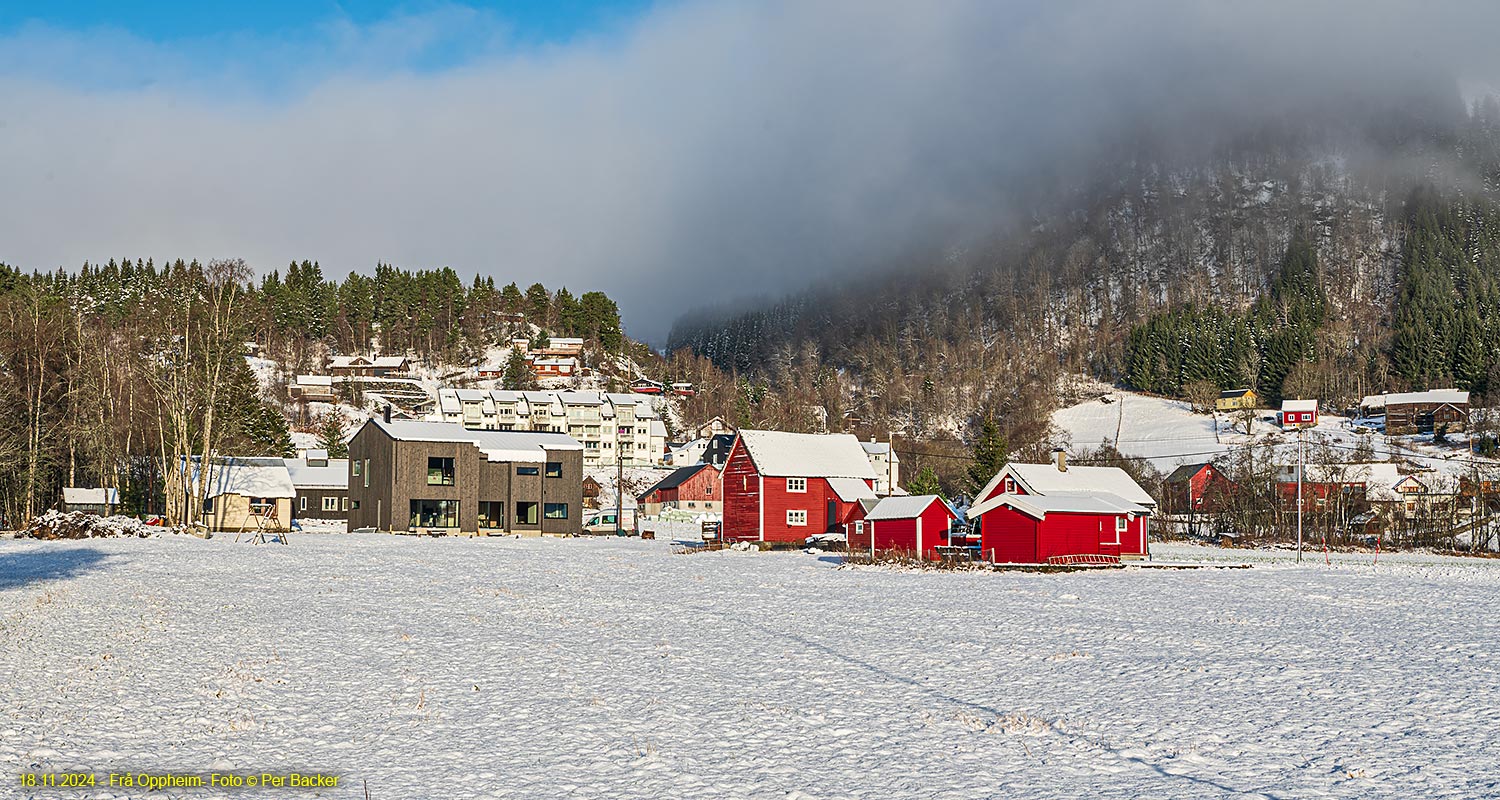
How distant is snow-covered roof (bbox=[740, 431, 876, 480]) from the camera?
63875mm

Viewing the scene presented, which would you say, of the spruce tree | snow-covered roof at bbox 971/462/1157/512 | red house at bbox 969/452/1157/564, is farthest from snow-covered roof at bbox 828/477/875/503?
red house at bbox 969/452/1157/564

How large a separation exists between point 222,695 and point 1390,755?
49.8 ft

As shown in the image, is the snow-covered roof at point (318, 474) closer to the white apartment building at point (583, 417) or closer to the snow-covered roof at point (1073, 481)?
the snow-covered roof at point (1073, 481)

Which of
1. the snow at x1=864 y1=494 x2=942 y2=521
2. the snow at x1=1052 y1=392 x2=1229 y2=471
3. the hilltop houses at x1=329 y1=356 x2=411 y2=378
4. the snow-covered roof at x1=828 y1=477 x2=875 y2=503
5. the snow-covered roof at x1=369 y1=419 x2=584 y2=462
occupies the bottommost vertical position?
the snow at x1=864 y1=494 x2=942 y2=521

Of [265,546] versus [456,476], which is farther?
[456,476]

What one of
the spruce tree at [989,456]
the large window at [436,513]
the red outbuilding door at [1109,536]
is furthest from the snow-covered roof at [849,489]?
the large window at [436,513]

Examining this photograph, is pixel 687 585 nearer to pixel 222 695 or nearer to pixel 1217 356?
pixel 222 695

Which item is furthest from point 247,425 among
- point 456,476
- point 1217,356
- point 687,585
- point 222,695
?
point 1217,356

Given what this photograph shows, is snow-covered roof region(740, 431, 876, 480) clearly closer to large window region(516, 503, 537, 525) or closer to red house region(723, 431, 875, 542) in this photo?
red house region(723, 431, 875, 542)

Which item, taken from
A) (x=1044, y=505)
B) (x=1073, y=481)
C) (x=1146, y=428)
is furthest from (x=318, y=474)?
(x=1146, y=428)

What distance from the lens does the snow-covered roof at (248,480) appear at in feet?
217

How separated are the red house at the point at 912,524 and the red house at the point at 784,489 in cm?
1321

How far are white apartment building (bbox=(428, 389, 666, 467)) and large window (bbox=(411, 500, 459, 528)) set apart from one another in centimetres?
6853

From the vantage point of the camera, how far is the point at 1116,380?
19350 centimetres
